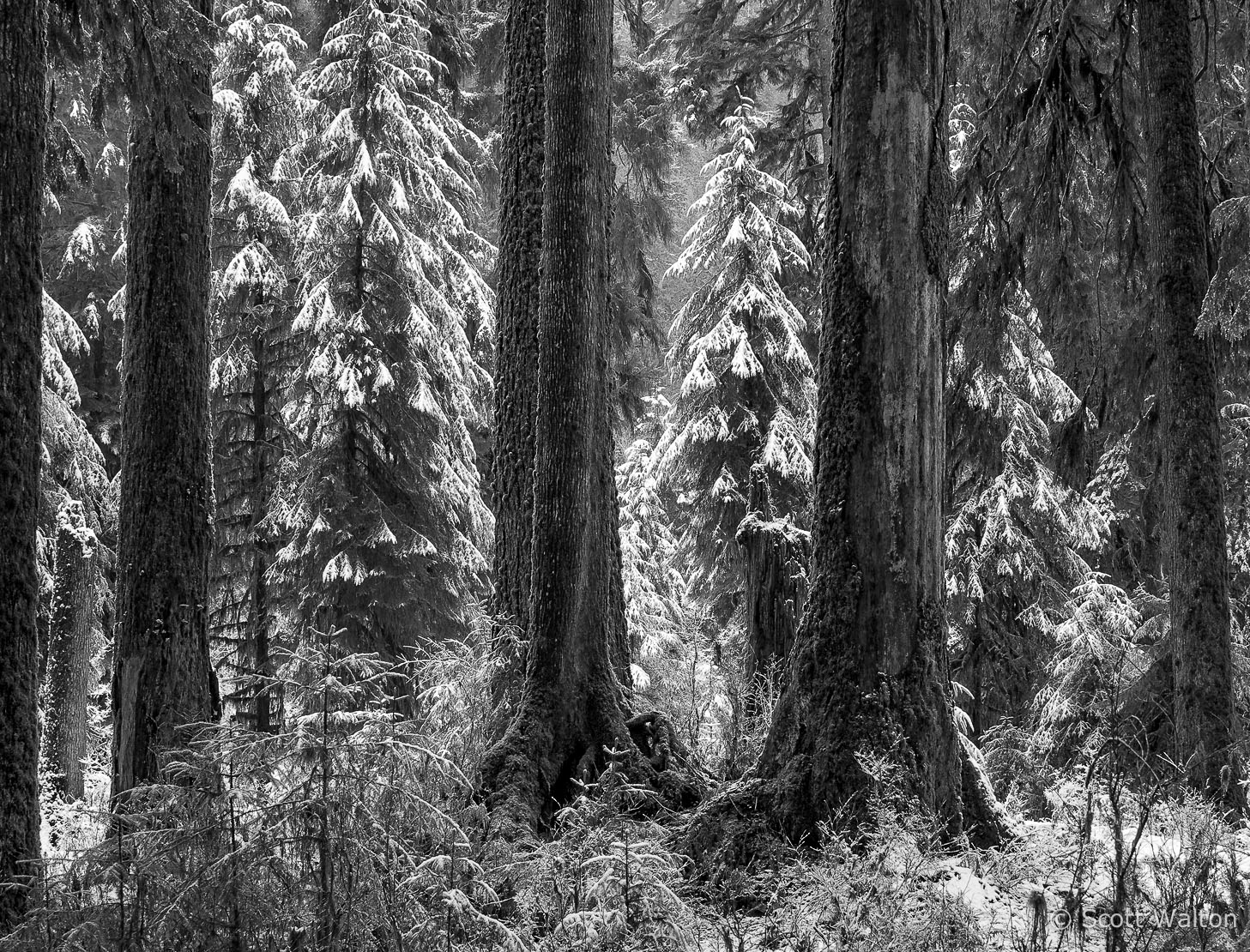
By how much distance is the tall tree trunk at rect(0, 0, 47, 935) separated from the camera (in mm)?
4250

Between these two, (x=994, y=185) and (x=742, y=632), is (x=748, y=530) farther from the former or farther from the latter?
(x=994, y=185)

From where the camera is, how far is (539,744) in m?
5.98

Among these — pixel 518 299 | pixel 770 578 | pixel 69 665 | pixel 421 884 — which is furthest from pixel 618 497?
pixel 69 665

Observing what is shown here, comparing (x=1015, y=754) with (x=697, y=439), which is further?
(x=697, y=439)

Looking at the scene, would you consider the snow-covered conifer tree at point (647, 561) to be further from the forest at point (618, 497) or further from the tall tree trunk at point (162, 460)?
the tall tree trunk at point (162, 460)

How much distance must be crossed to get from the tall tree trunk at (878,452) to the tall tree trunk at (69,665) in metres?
15.4

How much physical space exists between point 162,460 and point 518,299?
2.83 metres

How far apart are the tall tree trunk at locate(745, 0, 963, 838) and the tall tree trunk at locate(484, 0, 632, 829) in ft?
6.13

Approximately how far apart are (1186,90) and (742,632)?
12.1m

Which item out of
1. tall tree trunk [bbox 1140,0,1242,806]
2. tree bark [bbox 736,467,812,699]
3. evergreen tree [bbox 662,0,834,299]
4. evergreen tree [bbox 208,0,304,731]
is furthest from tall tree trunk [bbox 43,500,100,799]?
tall tree trunk [bbox 1140,0,1242,806]

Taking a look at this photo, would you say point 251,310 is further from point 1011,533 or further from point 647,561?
point 1011,533

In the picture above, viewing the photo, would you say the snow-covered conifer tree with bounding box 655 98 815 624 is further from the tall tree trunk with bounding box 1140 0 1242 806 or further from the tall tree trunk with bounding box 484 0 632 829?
the tall tree trunk with bounding box 484 0 632 829

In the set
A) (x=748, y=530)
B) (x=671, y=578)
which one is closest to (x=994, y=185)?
(x=748, y=530)

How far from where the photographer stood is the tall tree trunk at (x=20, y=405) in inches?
167
